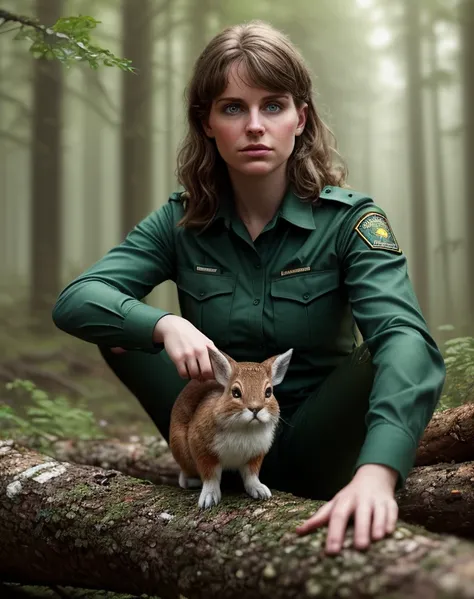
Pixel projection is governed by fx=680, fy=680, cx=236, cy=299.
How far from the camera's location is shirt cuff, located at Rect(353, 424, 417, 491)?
82.3 inches

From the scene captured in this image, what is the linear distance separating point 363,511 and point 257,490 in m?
0.76

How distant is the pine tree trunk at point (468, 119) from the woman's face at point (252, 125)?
6813mm

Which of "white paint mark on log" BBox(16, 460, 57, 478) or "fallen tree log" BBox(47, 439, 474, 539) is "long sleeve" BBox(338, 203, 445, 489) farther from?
"white paint mark on log" BBox(16, 460, 57, 478)

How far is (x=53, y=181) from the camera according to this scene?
10.4m

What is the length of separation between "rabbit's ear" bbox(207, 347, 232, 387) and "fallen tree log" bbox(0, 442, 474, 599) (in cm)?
47

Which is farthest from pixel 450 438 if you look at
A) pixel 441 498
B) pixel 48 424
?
pixel 48 424

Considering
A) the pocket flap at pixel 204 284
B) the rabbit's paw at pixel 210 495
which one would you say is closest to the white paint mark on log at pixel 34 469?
the rabbit's paw at pixel 210 495

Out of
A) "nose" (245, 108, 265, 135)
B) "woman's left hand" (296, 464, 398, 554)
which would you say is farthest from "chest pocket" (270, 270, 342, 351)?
"woman's left hand" (296, 464, 398, 554)

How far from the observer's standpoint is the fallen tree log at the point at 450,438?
3.30m

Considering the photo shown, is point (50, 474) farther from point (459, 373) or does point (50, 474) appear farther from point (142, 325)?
point (459, 373)

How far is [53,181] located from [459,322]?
6.29 m

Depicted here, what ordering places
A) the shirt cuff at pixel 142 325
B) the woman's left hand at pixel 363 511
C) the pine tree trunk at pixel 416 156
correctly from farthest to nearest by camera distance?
the pine tree trunk at pixel 416 156, the shirt cuff at pixel 142 325, the woman's left hand at pixel 363 511

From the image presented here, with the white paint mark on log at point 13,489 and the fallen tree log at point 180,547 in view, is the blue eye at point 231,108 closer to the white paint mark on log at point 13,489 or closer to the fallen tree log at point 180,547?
the fallen tree log at point 180,547

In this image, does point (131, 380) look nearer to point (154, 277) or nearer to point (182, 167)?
point (154, 277)
